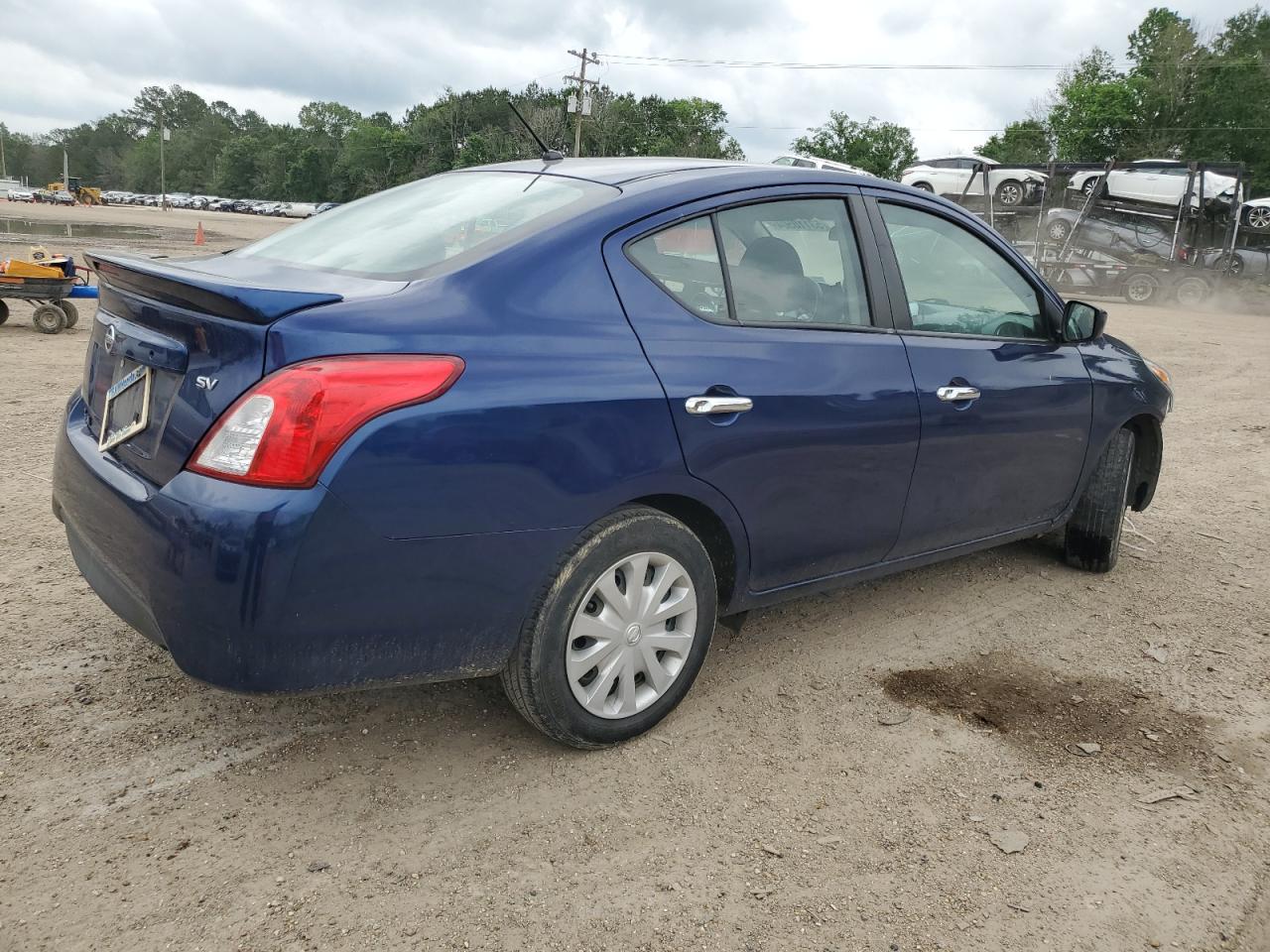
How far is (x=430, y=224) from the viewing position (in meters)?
2.96

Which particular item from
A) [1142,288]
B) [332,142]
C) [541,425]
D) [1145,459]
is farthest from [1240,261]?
[332,142]

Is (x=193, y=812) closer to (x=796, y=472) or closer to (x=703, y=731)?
(x=703, y=731)

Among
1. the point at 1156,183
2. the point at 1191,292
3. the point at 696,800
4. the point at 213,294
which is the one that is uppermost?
the point at 1156,183

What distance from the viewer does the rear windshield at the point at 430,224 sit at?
8.88ft

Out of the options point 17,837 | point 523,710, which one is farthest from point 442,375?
point 17,837

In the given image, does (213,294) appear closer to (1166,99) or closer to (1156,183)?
(1156,183)

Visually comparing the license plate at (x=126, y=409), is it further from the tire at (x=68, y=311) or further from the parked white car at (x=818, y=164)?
Answer: the tire at (x=68, y=311)

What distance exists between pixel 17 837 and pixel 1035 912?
2384 millimetres

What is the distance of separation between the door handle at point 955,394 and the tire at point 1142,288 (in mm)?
24519

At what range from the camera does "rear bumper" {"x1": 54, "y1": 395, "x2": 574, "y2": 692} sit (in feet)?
7.08

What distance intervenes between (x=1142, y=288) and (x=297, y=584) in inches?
1056

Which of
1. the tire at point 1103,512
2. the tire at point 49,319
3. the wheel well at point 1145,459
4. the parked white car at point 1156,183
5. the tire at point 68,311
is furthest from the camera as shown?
the parked white car at point 1156,183

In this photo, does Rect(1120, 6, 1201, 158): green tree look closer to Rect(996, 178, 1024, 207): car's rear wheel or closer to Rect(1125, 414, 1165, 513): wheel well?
Rect(996, 178, 1024, 207): car's rear wheel

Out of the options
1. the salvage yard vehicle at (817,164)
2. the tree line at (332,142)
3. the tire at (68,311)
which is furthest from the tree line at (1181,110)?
the tire at (68,311)
